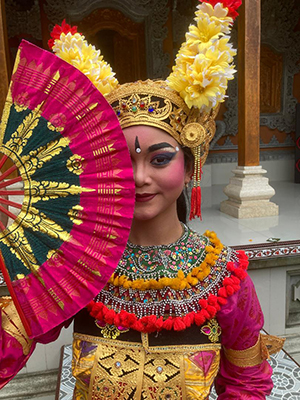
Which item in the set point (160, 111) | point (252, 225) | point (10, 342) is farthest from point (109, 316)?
point (252, 225)

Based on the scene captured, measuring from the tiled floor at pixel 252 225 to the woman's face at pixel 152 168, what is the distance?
190 cm

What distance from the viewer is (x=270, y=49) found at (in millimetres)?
6461

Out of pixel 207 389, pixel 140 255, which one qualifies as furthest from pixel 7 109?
pixel 207 389

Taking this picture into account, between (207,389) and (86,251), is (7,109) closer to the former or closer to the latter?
(86,251)

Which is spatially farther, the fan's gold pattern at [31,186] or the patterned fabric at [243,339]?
the patterned fabric at [243,339]

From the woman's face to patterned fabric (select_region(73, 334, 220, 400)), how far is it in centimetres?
34

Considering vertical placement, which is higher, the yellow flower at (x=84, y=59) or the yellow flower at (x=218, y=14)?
the yellow flower at (x=218, y=14)

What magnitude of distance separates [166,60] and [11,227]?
585cm

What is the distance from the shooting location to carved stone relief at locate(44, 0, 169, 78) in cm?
530

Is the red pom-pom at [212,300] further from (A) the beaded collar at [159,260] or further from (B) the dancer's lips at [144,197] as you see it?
(B) the dancer's lips at [144,197]

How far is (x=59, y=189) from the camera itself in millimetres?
615

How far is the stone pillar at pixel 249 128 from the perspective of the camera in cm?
347

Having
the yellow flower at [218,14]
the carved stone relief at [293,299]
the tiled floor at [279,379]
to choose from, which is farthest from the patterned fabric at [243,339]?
the carved stone relief at [293,299]

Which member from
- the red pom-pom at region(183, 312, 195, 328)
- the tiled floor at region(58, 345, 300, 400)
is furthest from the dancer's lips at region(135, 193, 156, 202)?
the tiled floor at region(58, 345, 300, 400)
